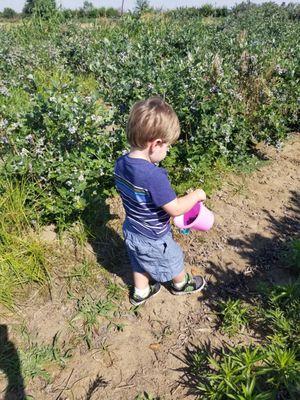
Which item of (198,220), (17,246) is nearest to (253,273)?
(198,220)

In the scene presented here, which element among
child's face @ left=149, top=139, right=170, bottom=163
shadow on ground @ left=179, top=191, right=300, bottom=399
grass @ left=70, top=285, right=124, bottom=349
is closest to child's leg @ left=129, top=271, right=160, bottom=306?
grass @ left=70, top=285, right=124, bottom=349

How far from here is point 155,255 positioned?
2398 mm

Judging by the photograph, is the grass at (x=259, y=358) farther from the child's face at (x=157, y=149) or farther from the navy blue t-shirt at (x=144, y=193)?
the child's face at (x=157, y=149)

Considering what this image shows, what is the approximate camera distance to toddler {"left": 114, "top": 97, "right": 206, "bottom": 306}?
1.95m

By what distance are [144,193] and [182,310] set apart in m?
1.07

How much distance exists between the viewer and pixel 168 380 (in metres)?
2.23

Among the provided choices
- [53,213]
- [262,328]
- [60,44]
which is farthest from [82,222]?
[60,44]

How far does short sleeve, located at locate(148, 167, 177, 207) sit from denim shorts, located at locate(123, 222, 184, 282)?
412 mm

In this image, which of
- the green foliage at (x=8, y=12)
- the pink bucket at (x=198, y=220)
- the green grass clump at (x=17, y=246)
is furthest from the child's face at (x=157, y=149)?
the green foliage at (x=8, y=12)

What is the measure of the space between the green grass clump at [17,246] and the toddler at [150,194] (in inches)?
31.1

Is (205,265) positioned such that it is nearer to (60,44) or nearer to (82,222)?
(82,222)

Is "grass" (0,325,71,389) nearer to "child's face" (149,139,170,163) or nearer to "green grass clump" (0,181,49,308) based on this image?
"green grass clump" (0,181,49,308)

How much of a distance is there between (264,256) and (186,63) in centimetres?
224

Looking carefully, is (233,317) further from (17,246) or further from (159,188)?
(17,246)
